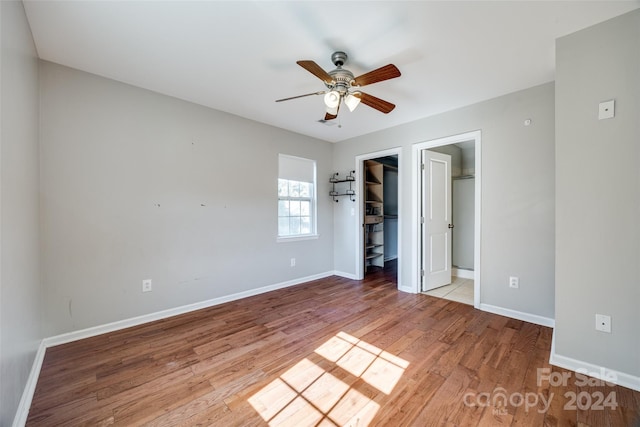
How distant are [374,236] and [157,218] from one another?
13.4 feet

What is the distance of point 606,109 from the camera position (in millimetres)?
1809

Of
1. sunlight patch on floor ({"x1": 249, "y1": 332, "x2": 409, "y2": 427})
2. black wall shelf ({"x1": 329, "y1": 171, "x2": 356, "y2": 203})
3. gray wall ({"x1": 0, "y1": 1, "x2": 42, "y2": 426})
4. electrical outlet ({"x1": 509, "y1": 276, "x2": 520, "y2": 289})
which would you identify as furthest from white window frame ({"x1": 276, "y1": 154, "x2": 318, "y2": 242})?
electrical outlet ({"x1": 509, "y1": 276, "x2": 520, "y2": 289})

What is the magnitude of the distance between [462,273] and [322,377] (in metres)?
3.68

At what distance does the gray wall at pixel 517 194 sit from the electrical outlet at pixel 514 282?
0.12ft

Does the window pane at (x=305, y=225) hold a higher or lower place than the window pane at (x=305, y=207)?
lower

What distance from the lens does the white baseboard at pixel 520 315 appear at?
264 cm

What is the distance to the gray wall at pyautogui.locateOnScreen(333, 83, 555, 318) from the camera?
263 cm

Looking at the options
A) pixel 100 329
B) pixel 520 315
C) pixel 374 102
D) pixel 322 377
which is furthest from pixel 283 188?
pixel 520 315

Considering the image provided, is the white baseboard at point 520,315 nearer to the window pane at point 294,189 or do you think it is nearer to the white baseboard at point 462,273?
the white baseboard at point 462,273

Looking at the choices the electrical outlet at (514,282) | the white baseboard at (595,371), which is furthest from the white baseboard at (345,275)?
the white baseboard at (595,371)

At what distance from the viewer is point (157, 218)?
2.83 m

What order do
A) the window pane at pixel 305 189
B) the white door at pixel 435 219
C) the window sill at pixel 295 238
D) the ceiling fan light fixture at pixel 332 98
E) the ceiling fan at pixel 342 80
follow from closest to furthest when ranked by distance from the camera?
the ceiling fan at pixel 342 80 < the ceiling fan light fixture at pixel 332 98 < the white door at pixel 435 219 < the window sill at pixel 295 238 < the window pane at pixel 305 189

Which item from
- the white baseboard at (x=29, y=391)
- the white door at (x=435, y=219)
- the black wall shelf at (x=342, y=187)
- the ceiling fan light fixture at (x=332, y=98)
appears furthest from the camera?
the black wall shelf at (x=342, y=187)

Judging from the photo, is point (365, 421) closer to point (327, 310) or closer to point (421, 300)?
point (327, 310)
